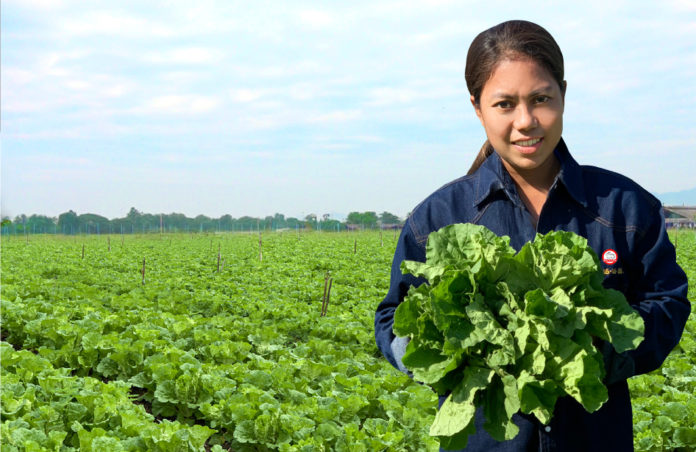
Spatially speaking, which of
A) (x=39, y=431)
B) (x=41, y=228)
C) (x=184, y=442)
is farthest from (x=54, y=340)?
(x=41, y=228)

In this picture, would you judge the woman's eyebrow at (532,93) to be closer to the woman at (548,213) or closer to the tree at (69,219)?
the woman at (548,213)

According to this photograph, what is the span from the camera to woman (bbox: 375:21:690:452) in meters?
1.93

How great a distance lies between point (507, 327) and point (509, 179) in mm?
653

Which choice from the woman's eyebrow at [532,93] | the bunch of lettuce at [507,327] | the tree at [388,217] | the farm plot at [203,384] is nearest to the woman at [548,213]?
the woman's eyebrow at [532,93]

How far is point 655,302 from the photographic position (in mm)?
1908

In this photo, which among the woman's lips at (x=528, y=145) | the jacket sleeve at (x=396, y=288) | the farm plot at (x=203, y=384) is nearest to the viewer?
the woman's lips at (x=528, y=145)

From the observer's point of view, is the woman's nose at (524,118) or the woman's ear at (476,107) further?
the woman's ear at (476,107)

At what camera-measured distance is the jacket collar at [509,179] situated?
2.09 m

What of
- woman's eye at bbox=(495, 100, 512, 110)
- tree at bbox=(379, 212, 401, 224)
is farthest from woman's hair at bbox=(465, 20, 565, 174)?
tree at bbox=(379, 212, 401, 224)

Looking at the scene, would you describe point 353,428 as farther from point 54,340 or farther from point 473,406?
point 54,340

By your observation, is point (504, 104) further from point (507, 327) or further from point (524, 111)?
point (507, 327)

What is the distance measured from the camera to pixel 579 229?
2104 mm

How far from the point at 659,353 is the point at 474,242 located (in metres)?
0.71

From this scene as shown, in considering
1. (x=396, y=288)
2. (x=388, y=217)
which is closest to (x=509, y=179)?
(x=396, y=288)
